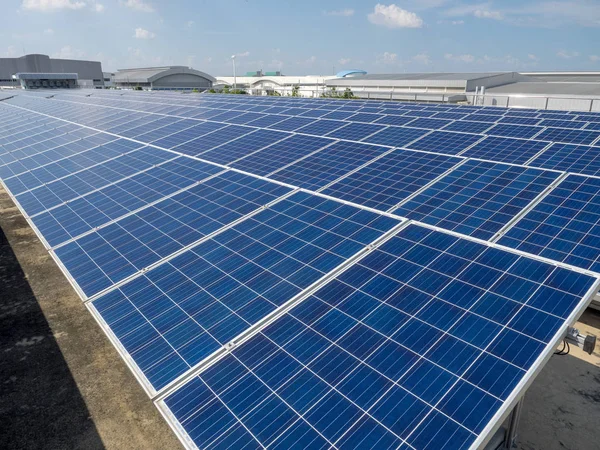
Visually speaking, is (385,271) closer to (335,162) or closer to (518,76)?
(335,162)

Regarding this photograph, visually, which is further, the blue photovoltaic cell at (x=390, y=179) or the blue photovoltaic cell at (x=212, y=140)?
the blue photovoltaic cell at (x=212, y=140)

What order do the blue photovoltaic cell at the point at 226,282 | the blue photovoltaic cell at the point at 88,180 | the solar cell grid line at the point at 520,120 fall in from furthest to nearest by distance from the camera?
the solar cell grid line at the point at 520,120 → the blue photovoltaic cell at the point at 88,180 → the blue photovoltaic cell at the point at 226,282

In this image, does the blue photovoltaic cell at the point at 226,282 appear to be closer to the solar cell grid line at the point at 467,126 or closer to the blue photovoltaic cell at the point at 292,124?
the blue photovoltaic cell at the point at 292,124

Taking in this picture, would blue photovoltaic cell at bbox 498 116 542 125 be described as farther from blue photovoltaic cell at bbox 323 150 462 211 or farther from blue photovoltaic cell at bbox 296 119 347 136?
blue photovoltaic cell at bbox 323 150 462 211

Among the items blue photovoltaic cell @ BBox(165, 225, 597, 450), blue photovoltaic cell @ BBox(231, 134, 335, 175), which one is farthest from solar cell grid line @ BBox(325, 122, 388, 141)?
blue photovoltaic cell @ BBox(165, 225, 597, 450)

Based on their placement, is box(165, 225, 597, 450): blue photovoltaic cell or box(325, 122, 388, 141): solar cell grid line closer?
box(165, 225, 597, 450): blue photovoltaic cell

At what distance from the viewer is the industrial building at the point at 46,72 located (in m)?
78.2

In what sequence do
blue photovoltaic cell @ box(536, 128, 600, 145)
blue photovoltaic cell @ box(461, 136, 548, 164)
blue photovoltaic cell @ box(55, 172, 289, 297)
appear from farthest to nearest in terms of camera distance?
1. blue photovoltaic cell @ box(536, 128, 600, 145)
2. blue photovoltaic cell @ box(461, 136, 548, 164)
3. blue photovoltaic cell @ box(55, 172, 289, 297)

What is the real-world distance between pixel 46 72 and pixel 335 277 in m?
123

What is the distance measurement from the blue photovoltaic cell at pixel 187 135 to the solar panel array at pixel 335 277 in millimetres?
3205

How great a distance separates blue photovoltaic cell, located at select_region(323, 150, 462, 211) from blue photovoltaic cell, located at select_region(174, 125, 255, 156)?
771cm

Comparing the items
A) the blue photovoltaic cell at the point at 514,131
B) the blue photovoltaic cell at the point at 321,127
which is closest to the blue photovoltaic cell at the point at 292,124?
the blue photovoltaic cell at the point at 321,127

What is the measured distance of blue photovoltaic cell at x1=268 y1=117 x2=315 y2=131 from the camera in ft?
71.5

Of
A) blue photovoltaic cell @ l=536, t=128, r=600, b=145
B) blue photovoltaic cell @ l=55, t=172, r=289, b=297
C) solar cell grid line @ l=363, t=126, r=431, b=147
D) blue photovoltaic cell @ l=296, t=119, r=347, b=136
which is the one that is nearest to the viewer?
blue photovoltaic cell @ l=55, t=172, r=289, b=297
